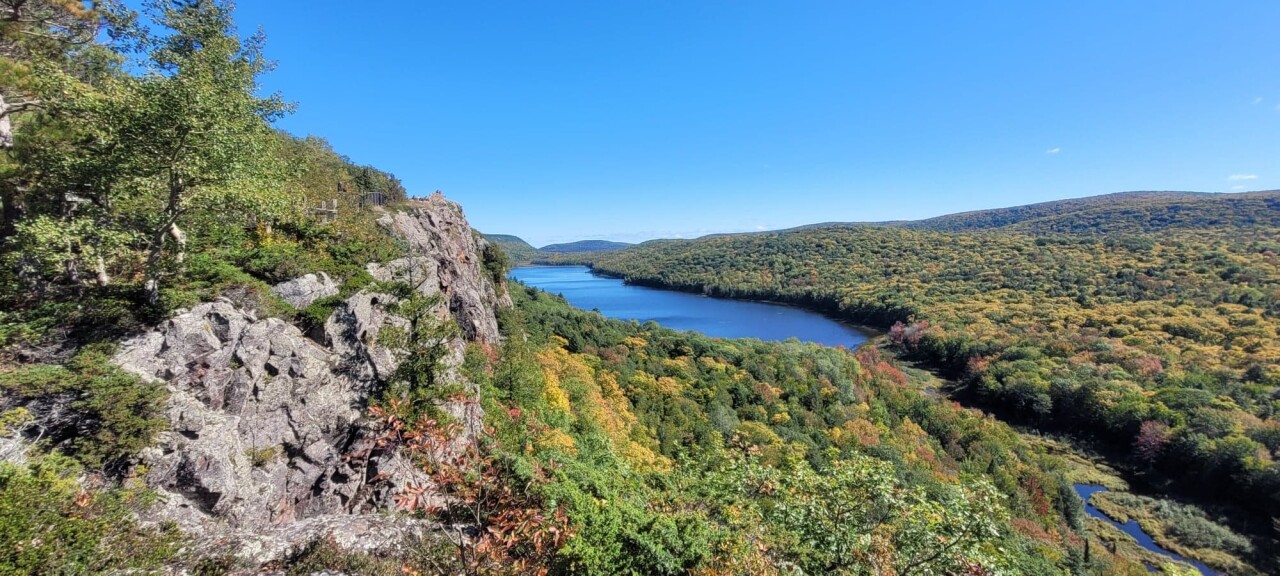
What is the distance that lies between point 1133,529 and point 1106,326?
46.5 metres

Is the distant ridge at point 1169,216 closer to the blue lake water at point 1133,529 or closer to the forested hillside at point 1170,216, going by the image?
the forested hillside at point 1170,216

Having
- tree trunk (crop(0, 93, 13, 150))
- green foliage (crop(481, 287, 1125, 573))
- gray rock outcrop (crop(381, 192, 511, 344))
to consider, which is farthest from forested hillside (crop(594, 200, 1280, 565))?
tree trunk (crop(0, 93, 13, 150))

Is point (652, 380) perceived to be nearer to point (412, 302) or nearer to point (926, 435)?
point (926, 435)

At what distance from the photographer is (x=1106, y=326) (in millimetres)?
63469

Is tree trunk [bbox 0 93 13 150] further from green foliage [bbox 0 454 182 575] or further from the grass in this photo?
the grass

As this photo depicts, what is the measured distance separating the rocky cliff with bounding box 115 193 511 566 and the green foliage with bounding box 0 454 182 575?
23.2 inches

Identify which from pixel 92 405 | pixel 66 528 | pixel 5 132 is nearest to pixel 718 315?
pixel 5 132

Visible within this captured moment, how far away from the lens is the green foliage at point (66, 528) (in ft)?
14.8

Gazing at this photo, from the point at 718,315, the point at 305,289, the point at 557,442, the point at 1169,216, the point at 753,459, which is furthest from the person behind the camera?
the point at 1169,216

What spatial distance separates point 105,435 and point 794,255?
466 ft

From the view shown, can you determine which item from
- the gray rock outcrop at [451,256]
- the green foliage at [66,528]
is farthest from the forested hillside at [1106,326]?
the green foliage at [66,528]

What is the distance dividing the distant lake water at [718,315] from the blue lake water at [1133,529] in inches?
1470

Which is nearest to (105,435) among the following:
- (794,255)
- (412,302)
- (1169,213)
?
(412,302)

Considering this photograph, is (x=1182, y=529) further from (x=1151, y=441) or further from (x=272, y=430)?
(x=272, y=430)
